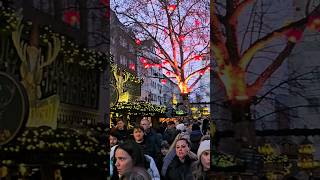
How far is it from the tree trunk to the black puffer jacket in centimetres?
242

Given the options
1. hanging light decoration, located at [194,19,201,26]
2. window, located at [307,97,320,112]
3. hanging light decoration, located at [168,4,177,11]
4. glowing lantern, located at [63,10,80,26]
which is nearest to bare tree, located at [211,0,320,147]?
window, located at [307,97,320,112]

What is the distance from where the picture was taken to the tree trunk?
2787mm

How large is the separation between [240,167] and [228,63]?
681 millimetres

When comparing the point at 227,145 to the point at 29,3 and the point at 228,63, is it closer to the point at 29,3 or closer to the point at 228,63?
the point at 228,63

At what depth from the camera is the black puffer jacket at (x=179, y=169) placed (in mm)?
5168

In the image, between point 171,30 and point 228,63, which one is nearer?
point 228,63

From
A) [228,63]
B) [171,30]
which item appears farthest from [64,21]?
[171,30]

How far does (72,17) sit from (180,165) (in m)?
2.85

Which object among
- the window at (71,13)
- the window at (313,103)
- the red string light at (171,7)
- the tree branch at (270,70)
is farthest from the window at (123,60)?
the window at (313,103)

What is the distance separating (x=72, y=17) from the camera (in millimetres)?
2949

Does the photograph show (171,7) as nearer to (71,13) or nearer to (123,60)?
(123,60)

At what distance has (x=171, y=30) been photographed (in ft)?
42.9

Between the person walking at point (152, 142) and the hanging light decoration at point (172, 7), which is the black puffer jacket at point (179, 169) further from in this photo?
the hanging light decoration at point (172, 7)

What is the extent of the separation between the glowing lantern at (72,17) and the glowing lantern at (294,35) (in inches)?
55.3
